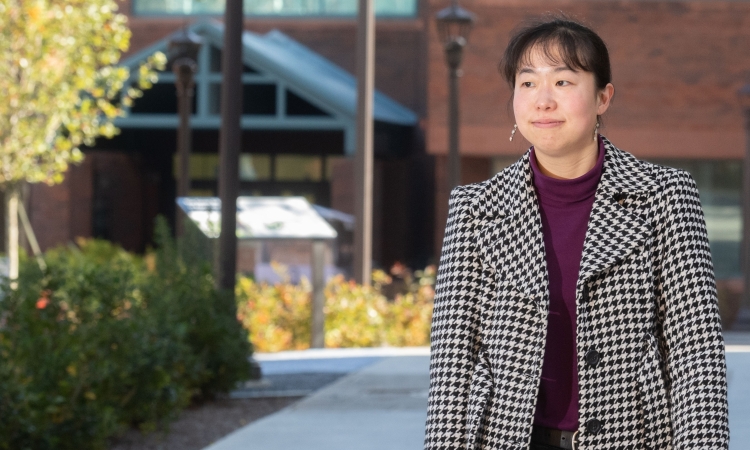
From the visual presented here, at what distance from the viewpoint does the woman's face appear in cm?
264

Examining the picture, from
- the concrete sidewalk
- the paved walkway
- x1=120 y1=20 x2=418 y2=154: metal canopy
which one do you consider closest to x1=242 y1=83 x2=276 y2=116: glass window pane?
x1=120 y1=20 x2=418 y2=154: metal canopy

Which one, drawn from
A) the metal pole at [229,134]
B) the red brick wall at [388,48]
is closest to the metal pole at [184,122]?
the metal pole at [229,134]

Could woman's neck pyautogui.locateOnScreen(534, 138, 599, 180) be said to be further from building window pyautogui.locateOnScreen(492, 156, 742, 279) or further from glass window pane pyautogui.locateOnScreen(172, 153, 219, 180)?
glass window pane pyautogui.locateOnScreen(172, 153, 219, 180)

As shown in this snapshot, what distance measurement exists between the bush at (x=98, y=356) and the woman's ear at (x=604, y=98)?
4.28 metres

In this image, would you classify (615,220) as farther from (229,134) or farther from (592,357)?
(229,134)

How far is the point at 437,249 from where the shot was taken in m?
25.5

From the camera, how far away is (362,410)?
8.78 meters

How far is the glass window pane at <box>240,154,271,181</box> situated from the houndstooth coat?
26982 millimetres

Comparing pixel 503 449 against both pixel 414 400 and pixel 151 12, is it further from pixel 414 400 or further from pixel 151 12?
pixel 151 12

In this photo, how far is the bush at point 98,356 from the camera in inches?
260

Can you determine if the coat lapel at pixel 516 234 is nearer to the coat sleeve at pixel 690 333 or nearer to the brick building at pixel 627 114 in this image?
the coat sleeve at pixel 690 333

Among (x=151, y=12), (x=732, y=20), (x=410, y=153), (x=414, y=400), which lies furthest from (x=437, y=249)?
(x=414, y=400)

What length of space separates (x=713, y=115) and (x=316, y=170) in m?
9.59

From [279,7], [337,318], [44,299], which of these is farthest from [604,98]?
[279,7]
